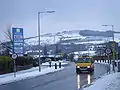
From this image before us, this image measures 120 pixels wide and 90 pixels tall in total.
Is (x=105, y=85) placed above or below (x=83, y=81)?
above

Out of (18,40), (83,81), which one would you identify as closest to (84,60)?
(18,40)

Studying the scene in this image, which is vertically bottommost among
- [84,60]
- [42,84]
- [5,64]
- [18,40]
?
[42,84]

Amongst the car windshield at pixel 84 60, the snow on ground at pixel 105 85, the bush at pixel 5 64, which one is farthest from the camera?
the bush at pixel 5 64

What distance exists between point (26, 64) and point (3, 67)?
14.4 m

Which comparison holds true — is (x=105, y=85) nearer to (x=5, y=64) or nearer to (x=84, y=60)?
(x=84, y=60)

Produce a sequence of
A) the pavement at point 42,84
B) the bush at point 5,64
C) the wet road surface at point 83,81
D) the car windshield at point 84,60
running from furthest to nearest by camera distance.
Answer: the bush at point 5,64
the car windshield at point 84,60
the wet road surface at point 83,81
the pavement at point 42,84

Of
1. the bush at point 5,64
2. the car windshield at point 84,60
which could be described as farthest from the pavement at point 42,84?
the bush at point 5,64

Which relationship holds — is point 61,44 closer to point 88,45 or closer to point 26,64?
point 88,45

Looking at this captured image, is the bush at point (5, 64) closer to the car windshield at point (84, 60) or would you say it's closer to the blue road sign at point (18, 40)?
the blue road sign at point (18, 40)

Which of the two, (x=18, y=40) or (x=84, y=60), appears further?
(x=84, y=60)

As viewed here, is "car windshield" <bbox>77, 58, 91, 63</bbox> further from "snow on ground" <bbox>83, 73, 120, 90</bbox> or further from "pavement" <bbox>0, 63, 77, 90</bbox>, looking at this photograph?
"snow on ground" <bbox>83, 73, 120, 90</bbox>

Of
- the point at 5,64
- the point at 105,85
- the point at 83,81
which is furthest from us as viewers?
the point at 5,64

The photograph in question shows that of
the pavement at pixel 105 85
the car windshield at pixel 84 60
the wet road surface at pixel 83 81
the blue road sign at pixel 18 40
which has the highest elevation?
the blue road sign at pixel 18 40

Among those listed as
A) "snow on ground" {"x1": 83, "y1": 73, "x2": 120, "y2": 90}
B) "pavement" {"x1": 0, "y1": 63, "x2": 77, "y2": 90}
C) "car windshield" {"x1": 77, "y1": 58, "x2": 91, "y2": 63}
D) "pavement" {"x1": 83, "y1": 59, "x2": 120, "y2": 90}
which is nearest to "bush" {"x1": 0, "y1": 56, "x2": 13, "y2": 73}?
"car windshield" {"x1": 77, "y1": 58, "x2": 91, "y2": 63}
